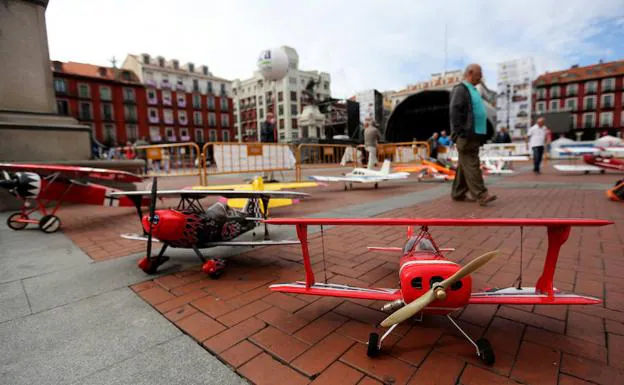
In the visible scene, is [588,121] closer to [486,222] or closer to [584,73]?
[584,73]

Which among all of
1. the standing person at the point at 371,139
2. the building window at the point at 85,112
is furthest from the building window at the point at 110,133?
the standing person at the point at 371,139

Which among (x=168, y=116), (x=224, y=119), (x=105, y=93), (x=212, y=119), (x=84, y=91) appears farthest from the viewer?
(x=224, y=119)

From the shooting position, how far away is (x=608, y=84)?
5794 centimetres

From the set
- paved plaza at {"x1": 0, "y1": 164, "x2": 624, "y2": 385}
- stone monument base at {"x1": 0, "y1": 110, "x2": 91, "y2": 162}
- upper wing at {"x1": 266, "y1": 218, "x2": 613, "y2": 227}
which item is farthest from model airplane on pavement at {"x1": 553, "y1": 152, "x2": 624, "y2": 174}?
stone monument base at {"x1": 0, "y1": 110, "x2": 91, "y2": 162}

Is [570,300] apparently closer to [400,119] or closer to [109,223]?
[109,223]

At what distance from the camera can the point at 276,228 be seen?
4.85 m

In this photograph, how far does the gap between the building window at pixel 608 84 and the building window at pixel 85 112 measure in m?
93.2

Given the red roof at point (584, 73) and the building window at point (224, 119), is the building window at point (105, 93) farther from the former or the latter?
the red roof at point (584, 73)

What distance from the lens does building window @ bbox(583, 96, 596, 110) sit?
59.8m

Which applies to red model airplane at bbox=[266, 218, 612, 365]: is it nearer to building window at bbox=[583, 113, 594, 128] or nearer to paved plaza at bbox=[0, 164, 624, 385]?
paved plaza at bbox=[0, 164, 624, 385]

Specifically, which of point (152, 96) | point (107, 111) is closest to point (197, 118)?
point (152, 96)

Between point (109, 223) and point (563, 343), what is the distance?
20.3 ft

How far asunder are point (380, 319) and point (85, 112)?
2352 inches

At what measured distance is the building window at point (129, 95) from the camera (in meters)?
51.2
